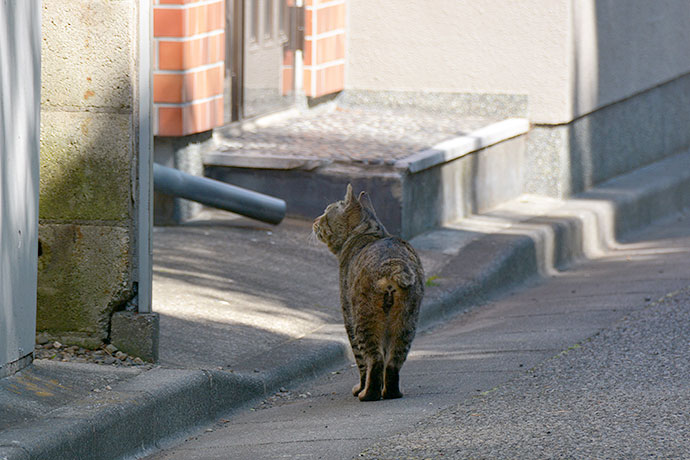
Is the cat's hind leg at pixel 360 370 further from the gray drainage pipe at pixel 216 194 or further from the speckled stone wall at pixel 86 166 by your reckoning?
the gray drainage pipe at pixel 216 194

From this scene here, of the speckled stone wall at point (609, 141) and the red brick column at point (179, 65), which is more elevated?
the red brick column at point (179, 65)

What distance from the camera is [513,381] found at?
5.64m

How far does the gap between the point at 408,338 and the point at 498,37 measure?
6628mm

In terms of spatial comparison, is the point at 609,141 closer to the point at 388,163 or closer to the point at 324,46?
the point at 324,46

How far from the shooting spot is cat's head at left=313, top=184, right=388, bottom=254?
6.10 m

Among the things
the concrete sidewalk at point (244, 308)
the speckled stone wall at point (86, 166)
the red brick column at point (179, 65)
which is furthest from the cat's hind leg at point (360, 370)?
the red brick column at point (179, 65)

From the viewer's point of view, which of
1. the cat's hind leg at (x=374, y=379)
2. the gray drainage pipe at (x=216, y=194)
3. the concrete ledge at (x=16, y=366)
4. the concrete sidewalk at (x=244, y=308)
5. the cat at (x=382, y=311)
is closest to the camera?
the concrete sidewalk at (x=244, y=308)

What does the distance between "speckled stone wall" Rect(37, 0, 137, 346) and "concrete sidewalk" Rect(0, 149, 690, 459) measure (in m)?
0.45

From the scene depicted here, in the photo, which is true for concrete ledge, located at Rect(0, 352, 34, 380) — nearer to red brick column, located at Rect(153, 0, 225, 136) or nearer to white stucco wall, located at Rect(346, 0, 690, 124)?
red brick column, located at Rect(153, 0, 225, 136)

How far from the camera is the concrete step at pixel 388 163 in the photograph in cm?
941

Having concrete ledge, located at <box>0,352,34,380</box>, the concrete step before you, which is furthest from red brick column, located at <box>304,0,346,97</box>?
concrete ledge, located at <box>0,352,34,380</box>

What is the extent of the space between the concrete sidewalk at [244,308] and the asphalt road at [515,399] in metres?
0.17

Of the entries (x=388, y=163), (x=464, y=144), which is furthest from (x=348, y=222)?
(x=464, y=144)

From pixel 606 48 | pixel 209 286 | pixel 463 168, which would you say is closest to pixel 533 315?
pixel 209 286
